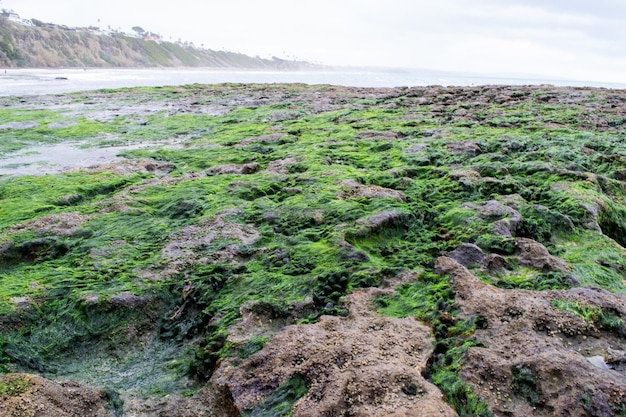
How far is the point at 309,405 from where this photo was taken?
2355mm

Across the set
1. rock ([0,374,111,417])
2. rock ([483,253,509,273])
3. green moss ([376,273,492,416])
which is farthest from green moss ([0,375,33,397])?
rock ([483,253,509,273])

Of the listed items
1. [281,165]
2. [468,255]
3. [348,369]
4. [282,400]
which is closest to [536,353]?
[348,369]

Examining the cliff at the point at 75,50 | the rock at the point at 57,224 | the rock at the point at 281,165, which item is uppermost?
the rock at the point at 281,165

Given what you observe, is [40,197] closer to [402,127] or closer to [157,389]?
[157,389]

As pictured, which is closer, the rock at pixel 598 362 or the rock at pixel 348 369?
the rock at pixel 348 369

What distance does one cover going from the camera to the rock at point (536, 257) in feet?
11.7

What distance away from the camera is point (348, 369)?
2525mm

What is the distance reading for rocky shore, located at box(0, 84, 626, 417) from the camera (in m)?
2.47

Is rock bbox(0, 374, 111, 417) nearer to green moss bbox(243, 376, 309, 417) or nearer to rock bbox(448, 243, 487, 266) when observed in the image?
green moss bbox(243, 376, 309, 417)

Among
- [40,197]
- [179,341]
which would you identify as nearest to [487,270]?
[179,341]

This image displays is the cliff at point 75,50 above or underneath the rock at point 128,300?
underneath

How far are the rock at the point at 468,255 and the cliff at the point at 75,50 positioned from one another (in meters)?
85.2

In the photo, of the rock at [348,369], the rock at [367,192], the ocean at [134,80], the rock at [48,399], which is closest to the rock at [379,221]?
the rock at [367,192]

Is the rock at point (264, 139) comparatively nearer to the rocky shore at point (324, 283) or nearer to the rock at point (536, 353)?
the rocky shore at point (324, 283)
